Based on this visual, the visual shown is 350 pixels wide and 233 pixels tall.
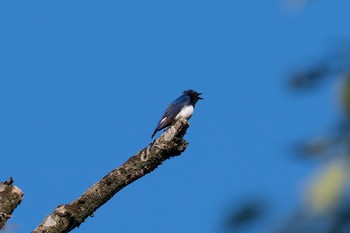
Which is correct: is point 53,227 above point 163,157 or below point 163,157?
below

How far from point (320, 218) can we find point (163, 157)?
5204 millimetres

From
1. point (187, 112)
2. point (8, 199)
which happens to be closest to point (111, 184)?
point (8, 199)

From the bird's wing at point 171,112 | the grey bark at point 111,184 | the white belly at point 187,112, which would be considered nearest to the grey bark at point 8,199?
the grey bark at point 111,184

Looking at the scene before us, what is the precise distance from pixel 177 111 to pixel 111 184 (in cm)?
587

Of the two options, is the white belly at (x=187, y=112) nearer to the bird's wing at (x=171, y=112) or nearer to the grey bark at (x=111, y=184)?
the bird's wing at (x=171, y=112)

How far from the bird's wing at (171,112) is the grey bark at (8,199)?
221 inches

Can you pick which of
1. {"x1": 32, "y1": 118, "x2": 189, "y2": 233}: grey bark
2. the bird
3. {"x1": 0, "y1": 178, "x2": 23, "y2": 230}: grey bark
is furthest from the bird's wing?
{"x1": 0, "y1": 178, "x2": 23, "y2": 230}: grey bark

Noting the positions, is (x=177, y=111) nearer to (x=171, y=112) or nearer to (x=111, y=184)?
(x=171, y=112)

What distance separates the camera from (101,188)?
221 inches

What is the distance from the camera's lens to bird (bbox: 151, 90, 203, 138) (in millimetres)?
11070

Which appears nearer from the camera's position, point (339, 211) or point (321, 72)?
point (339, 211)

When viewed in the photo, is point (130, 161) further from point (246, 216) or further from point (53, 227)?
point (246, 216)

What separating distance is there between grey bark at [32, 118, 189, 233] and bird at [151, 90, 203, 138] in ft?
14.1

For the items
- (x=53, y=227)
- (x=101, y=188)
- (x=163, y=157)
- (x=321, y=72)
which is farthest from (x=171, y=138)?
(x=321, y=72)
